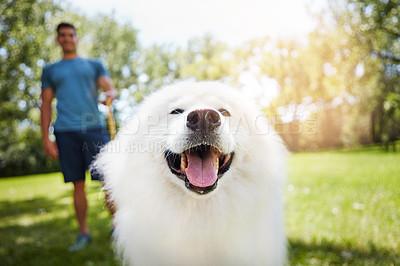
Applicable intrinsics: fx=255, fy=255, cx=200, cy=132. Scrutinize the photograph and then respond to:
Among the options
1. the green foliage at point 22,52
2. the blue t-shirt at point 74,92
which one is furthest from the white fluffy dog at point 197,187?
the green foliage at point 22,52

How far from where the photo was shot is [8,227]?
14.3ft

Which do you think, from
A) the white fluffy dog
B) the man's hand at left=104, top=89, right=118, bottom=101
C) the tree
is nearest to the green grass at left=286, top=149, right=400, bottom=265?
the white fluffy dog

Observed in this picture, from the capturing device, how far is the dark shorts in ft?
9.07

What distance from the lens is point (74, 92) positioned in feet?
9.16

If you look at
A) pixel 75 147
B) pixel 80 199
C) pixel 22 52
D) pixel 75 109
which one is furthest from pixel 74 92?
pixel 22 52

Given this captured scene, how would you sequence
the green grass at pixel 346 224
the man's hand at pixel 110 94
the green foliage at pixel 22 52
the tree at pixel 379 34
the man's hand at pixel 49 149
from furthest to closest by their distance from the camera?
the green foliage at pixel 22 52 → the man's hand at pixel 49 149 → the man's hand at pixel 110 94 → the green grass at pixel 346 224 → the tree at pixel 379 34

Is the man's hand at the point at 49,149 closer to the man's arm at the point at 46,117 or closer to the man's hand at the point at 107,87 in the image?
the man's arm at the point at 46,117

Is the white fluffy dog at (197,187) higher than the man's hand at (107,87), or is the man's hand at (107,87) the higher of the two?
the man's hand at (107,87)

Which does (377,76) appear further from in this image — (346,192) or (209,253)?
(209,253)

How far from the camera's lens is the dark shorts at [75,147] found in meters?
2.76

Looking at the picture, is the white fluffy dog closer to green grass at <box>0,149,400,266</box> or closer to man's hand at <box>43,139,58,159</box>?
green grass at <box>0,149,400,266</box>

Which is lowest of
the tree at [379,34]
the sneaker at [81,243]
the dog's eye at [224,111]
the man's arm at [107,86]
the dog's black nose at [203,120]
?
the sneaker at [81,243]

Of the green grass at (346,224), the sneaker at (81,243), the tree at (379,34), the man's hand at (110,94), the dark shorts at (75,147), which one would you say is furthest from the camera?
the sneaker at (81,243)

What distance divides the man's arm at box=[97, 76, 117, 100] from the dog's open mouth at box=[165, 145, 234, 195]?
118 cm
